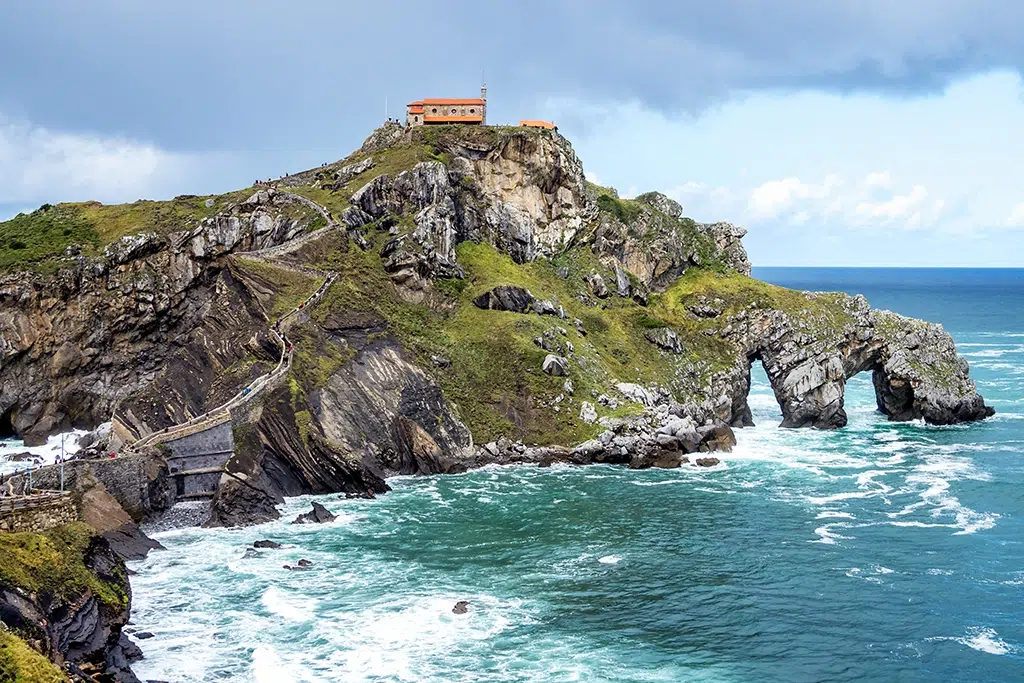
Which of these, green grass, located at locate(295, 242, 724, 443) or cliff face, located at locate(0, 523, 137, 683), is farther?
green grass, located at locate(295, 242, 724, 443)

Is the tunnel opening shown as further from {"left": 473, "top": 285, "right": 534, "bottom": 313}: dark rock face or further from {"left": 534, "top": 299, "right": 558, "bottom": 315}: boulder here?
{"left": 534, "top": 299, "right": 558, "bottom": 315}: boulder

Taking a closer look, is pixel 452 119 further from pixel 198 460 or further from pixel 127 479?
pixel 127 479

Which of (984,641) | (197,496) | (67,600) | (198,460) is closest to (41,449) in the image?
(198,460)

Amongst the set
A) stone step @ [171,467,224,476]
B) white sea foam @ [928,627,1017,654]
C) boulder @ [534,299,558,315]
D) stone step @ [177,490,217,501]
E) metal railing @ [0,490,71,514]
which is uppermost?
boulder @ [534,299,558,315]

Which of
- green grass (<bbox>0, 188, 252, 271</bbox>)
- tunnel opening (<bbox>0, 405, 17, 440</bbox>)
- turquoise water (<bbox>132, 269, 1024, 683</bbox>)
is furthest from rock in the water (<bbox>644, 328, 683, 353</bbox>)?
tunnel opening (<bbox>0, 405, 17, 440</bbox>)

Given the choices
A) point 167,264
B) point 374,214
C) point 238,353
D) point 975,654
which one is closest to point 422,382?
point 238,353
